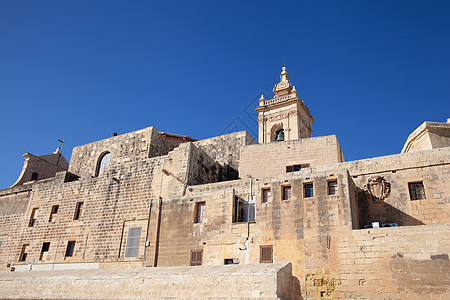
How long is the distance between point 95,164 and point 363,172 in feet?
67.3

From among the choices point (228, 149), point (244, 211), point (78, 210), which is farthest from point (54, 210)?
point (244, 211)

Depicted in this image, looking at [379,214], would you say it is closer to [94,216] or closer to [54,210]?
[94,216]

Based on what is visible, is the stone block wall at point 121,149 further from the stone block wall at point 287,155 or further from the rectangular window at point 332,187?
the rectangular window at point 332,187

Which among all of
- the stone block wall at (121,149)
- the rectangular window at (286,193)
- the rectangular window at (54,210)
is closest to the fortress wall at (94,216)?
the rectangular window at (54,210)

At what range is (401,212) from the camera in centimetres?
1580

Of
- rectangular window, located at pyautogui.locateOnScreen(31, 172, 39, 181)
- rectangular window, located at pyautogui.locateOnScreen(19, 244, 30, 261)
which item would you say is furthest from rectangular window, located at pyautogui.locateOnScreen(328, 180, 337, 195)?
rectangular window, located at pyautogui.locateOnScreen(31, 172, 39, 181)

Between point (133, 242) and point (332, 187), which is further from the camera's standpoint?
point (133, 242)

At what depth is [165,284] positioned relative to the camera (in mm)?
11258

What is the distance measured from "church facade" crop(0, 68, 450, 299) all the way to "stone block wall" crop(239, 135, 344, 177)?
0.20 ft

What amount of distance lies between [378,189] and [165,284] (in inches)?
395

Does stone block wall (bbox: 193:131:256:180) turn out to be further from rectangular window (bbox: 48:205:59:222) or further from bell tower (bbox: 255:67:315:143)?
rectangular window (bbox: 48:205:59:222)

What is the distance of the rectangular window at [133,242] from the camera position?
65.4 ft

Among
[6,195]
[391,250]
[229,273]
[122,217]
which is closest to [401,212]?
[391,250]

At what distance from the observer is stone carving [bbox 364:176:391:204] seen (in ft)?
53.1
